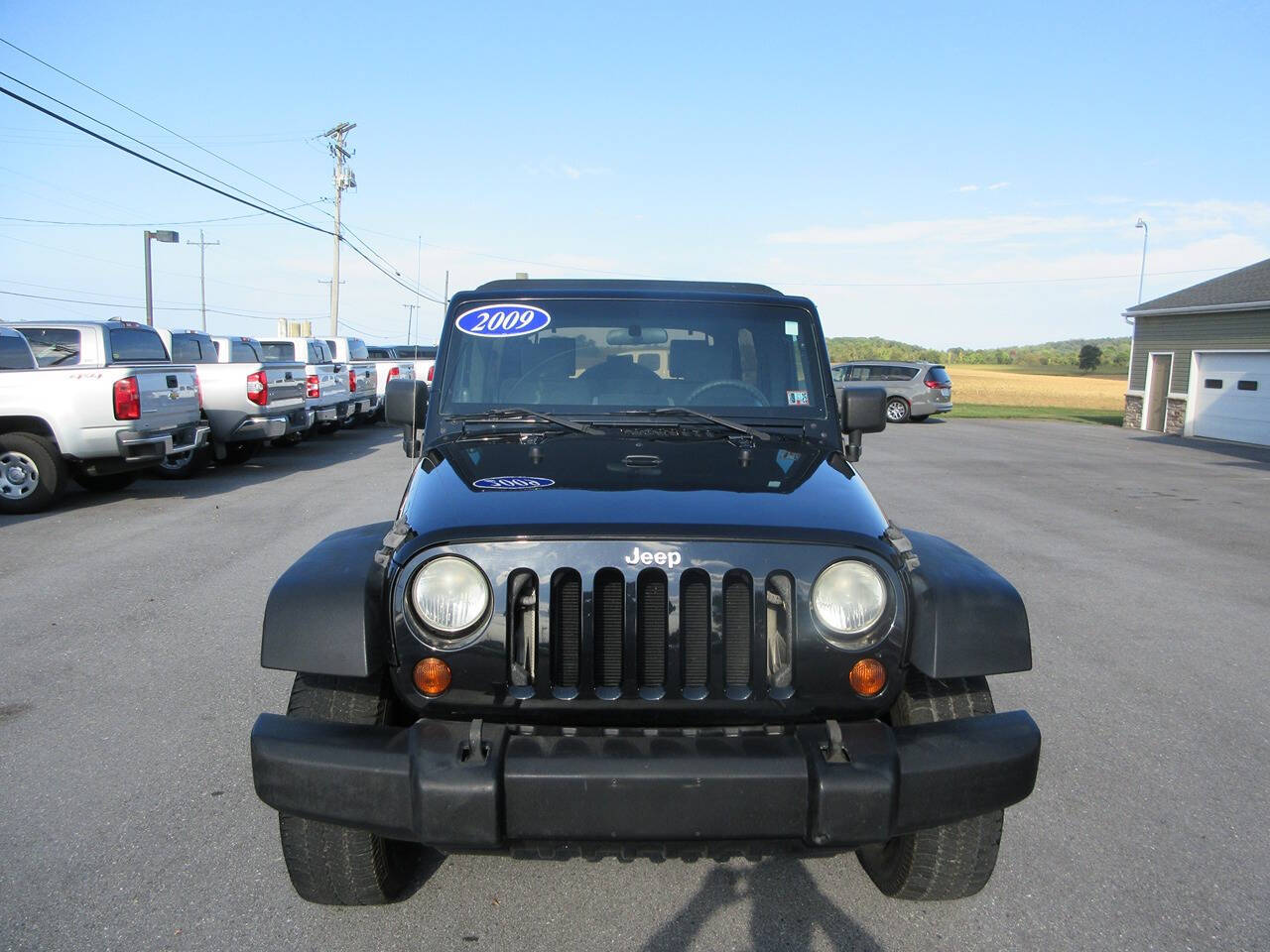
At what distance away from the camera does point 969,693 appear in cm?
279

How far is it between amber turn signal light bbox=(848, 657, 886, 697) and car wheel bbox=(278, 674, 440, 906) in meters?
1.28

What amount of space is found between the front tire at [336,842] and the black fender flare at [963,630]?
1.47m

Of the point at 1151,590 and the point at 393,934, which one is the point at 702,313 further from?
the point at 1151,590

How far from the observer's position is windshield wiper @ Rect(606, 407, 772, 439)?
3.65 meters

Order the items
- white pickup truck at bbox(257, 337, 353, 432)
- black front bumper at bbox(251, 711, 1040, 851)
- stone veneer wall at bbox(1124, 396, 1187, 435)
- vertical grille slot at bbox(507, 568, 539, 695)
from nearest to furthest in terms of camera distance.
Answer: black front bumper at bbox(251, 711, 1040, 851) → vertical grille slot at bbox(507, 568, 539, 695) → white pickup truck at bbox(257, 337, 353, 432) → stone veneer wall at bbox(1124, 396, 1187, 435)

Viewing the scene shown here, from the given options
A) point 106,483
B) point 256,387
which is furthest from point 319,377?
point 106,483

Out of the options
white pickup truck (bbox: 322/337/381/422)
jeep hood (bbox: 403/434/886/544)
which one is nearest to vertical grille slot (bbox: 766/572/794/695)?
jeep hood (bbox: 403/434/886/544)

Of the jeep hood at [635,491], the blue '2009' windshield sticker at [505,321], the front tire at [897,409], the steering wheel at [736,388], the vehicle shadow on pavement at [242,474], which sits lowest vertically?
the vehicle shadow on pavement at [242,474]

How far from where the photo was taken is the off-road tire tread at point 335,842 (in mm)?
2680

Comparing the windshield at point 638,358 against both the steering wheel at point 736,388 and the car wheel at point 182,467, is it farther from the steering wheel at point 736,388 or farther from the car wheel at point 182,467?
the car wheel at point 182,467

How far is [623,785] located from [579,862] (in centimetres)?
104

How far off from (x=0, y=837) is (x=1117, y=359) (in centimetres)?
10685

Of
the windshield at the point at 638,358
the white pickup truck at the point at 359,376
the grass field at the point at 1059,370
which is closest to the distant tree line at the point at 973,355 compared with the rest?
the grass field at the point at 1059,370

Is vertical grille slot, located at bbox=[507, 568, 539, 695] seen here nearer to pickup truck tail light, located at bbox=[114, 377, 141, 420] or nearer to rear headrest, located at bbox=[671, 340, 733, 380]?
rear headrest, located at bbox=[671, 340, 733, 380]
